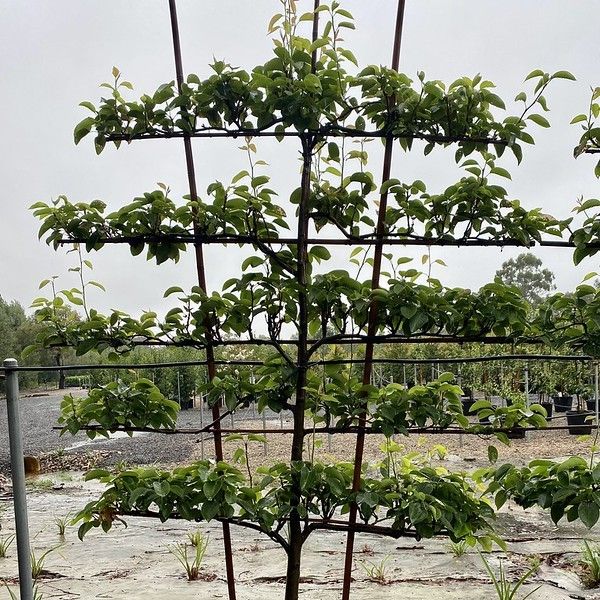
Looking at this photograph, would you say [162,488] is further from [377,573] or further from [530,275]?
[530,275]

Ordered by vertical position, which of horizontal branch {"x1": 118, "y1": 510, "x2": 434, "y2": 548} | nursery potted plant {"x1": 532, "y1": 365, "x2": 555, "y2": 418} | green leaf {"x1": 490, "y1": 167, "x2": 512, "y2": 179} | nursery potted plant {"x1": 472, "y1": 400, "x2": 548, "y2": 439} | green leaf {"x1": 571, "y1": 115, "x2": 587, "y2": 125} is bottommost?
nursery potted plant {"x1": 532, "y1": 365, "x2": 555, "y2": 418}

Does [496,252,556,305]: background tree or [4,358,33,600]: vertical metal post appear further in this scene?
[496,252,556,305]: background tree

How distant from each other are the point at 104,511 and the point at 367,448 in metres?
7.15

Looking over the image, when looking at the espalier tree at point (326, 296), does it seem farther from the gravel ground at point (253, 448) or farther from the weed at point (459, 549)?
the gravel ground at point (253, 448)

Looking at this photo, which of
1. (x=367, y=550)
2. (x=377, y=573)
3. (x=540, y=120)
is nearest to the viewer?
(x=540, y=120)

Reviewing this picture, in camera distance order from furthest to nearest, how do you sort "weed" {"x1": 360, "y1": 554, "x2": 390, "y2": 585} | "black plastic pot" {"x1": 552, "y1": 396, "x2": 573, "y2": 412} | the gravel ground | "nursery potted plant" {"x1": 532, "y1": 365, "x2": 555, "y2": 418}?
1. "black plastic pot" {"x1": 552, "y1": 396, "x2": 573, "y2": 412}
2. "nursery potted plant" {"x1": 532, "y1": 365, "x2": 555, "y2": 418}
3. the gravel ground
4. "weed" {"x1": 360, "y1": 554, "x2": 390, "y2": 585}

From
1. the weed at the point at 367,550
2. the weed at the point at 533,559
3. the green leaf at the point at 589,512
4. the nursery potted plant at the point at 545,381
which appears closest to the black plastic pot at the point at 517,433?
the green leaf at the point at 589,512

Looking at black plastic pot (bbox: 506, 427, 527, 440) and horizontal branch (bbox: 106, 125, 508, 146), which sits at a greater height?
horizontal branch (bbox: 106, 125, 508, 146)

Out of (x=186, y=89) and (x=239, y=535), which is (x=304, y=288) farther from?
(x=239, y=535)

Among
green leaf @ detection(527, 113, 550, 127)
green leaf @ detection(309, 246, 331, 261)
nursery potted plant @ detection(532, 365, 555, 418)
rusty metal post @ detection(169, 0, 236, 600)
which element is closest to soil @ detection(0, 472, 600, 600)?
Answer: rusty metal post @ detection(169, 0, 236, 600)

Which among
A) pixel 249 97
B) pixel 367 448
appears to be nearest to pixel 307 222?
pixel 249 97

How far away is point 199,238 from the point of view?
234 cm

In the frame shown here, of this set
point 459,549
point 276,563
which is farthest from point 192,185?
point 459,549

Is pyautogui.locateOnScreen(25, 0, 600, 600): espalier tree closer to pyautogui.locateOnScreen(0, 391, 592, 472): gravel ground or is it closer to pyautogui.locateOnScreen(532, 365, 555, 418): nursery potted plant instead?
pyautogui.locateOnScreen(0, 391, 592, 472): gravel ground
